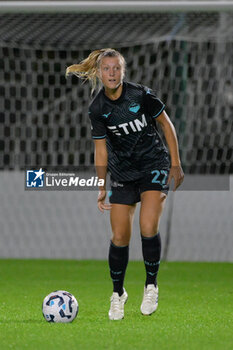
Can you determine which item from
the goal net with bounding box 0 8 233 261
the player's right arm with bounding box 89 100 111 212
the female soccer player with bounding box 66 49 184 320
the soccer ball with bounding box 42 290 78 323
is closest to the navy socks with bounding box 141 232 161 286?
the female soccer player with bounding box 66 49 184 320

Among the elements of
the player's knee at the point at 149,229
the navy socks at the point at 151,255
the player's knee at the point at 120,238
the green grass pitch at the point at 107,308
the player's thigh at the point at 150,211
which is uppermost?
the player's thigh at the point at 150,211

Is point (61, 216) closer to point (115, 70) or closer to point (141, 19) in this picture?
point (141, 19)

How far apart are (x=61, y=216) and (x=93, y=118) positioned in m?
5.13

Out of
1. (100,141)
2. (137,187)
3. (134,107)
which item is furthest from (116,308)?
(134,107)

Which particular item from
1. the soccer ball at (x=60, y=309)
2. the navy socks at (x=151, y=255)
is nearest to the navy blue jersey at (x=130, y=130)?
the navy socks at (x=151, y=255)

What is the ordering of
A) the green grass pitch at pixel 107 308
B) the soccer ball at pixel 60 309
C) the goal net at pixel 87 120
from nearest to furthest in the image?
the green grass pitch at pixel 107 308 → the soccer ball at pixel 60 309 → the goal net at pixel 87 120

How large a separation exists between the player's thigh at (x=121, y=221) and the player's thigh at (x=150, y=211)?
0.32 feet

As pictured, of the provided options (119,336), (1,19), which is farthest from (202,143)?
(119,336)

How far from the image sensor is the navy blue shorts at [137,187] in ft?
19.7

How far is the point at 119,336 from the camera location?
5.07 m

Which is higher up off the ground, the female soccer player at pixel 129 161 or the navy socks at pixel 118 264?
the female soccer player at pixel 129 161

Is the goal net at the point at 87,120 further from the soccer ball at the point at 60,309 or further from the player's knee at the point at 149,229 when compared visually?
the soccer ball at the point at 60,309

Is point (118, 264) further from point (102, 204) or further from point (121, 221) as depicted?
point (102, 204)

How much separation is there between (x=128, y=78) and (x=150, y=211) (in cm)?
563
